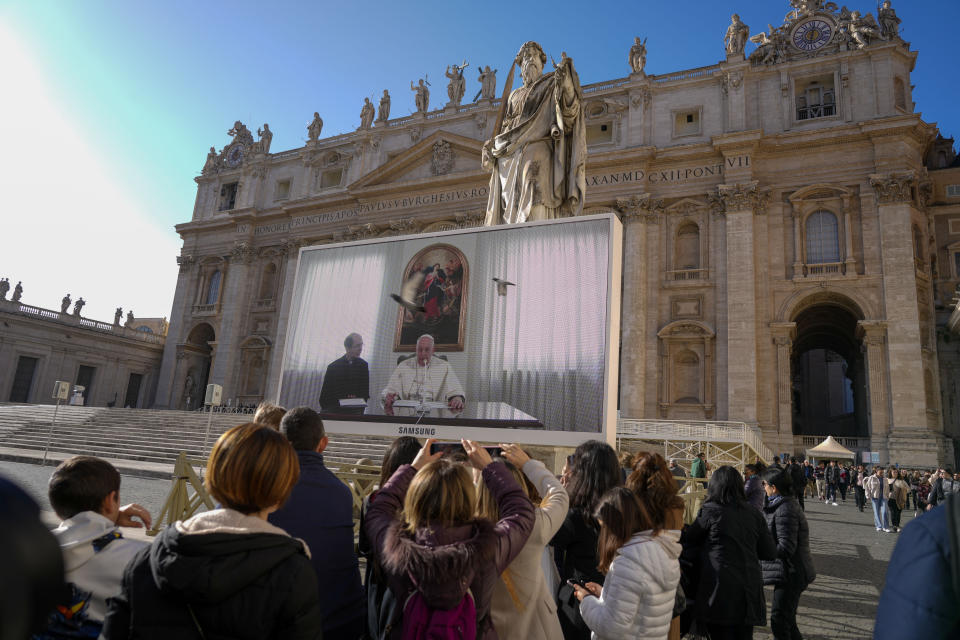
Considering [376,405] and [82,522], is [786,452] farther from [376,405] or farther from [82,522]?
[82,522]

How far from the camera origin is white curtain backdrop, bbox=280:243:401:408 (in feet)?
26.5

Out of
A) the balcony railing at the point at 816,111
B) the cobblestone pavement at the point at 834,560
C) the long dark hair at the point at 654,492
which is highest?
the balcony railing at the point at 816,111

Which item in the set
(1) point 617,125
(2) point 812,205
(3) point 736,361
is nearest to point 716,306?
(3) point 736,361

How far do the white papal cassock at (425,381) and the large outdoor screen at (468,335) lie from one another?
1 centimetres

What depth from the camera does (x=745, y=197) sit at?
24.5 meters

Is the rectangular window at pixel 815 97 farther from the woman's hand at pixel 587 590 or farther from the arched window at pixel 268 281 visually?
the arched window at pixel 268 281

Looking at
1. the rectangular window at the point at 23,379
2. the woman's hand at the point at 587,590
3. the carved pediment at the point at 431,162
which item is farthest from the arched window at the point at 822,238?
the rectangular window at the point at 23,379

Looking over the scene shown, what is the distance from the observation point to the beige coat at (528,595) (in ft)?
8.83

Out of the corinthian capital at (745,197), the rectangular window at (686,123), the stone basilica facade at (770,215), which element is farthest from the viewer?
the rectangular window at (686,123)

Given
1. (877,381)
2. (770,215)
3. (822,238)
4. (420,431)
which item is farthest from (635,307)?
(420,431)

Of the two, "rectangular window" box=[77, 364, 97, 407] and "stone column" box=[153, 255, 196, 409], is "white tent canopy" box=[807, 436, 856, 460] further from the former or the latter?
"rectangular window" box=[77, 364, 97, 407]

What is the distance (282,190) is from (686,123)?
23659 mm

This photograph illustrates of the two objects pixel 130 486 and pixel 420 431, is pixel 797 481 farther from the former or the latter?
pixel 130 486

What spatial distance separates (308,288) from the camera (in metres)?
8.73
